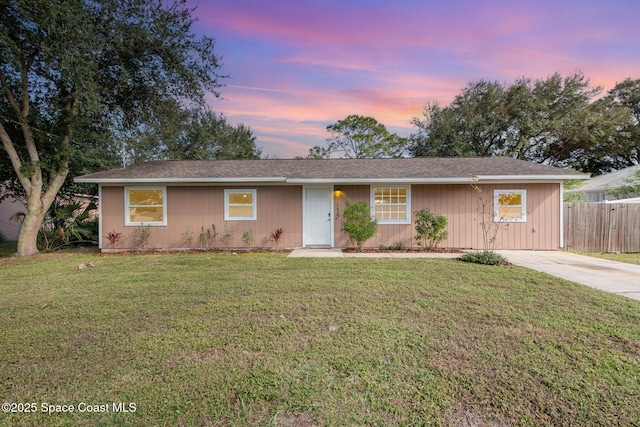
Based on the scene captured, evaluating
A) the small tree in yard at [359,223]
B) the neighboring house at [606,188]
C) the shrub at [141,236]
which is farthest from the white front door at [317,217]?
the neighboring house at [606,188]

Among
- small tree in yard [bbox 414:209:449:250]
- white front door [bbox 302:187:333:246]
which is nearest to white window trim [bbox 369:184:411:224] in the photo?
small tree in yard [bbox 414:209:449:250]

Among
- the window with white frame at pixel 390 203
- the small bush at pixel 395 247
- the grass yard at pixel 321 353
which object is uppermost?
the window with white frame at pixel 390 203

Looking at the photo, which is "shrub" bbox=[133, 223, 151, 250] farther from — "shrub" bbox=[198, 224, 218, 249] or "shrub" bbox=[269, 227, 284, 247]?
"shrub" bbox=[269, 227, 284, 247]

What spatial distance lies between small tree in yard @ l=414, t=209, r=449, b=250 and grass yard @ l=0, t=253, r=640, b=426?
3.49 metres

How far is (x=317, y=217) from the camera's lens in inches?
367

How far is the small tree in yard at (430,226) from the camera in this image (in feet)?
27.5

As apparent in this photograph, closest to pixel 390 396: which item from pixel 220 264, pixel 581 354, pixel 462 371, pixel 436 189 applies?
pixel 462 371

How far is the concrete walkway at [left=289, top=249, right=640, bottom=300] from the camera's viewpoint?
196 inches

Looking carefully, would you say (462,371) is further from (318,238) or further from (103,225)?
(103,225)

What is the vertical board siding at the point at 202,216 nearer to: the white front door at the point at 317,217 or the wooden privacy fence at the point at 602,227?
the white front door at the point at 317,217

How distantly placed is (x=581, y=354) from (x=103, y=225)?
11.5 meters

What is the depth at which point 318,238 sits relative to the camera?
930 cm

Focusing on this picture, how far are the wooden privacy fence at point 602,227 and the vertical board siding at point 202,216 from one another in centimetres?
854

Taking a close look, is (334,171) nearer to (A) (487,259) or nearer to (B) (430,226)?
(B) (430,226)
